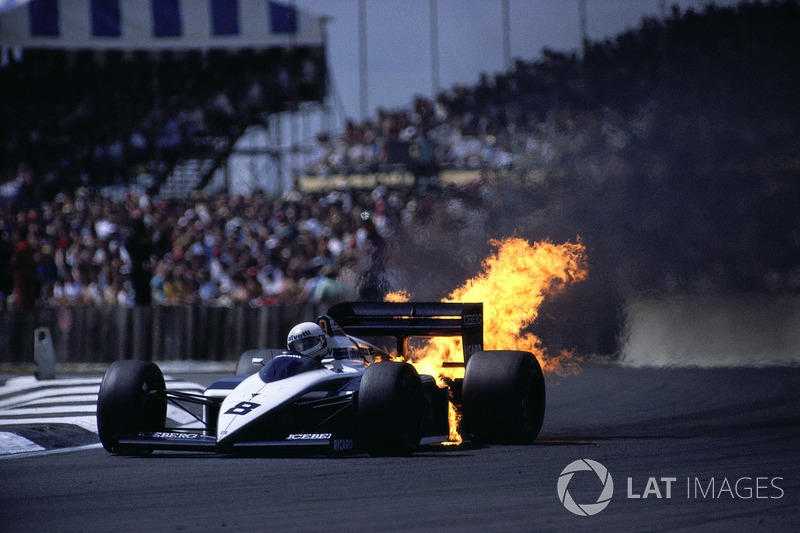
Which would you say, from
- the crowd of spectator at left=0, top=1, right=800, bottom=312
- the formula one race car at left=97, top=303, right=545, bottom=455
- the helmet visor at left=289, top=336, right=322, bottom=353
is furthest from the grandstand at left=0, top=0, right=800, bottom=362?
the helmet visor at left=289, top=336, right=322, bottom=353

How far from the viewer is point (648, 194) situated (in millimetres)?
17766

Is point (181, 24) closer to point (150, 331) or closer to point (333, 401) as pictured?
point (150, 331)

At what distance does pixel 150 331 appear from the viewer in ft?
60.0

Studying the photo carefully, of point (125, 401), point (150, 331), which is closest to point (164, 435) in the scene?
point (125, 401)

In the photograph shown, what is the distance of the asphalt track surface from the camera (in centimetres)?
589

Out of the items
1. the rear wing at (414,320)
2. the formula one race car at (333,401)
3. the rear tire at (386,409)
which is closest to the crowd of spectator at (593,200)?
the rear wing at (414,320)

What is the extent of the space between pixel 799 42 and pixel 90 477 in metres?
13.1

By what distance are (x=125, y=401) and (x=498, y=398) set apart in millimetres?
2853

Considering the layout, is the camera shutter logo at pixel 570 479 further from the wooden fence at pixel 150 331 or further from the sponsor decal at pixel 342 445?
the wooden fence at pixel 150 331

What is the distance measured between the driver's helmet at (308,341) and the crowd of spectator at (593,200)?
6110mm

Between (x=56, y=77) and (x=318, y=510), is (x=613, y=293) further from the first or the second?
(x=56, y=77)

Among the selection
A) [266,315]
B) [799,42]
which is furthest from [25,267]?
[799,42]

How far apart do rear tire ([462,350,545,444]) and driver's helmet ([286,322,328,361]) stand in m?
1.19

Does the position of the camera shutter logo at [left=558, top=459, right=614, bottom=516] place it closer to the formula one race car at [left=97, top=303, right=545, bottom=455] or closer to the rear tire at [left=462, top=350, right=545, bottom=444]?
→ the rear tire at [left=462, top=350, right=545, bottom=444]
